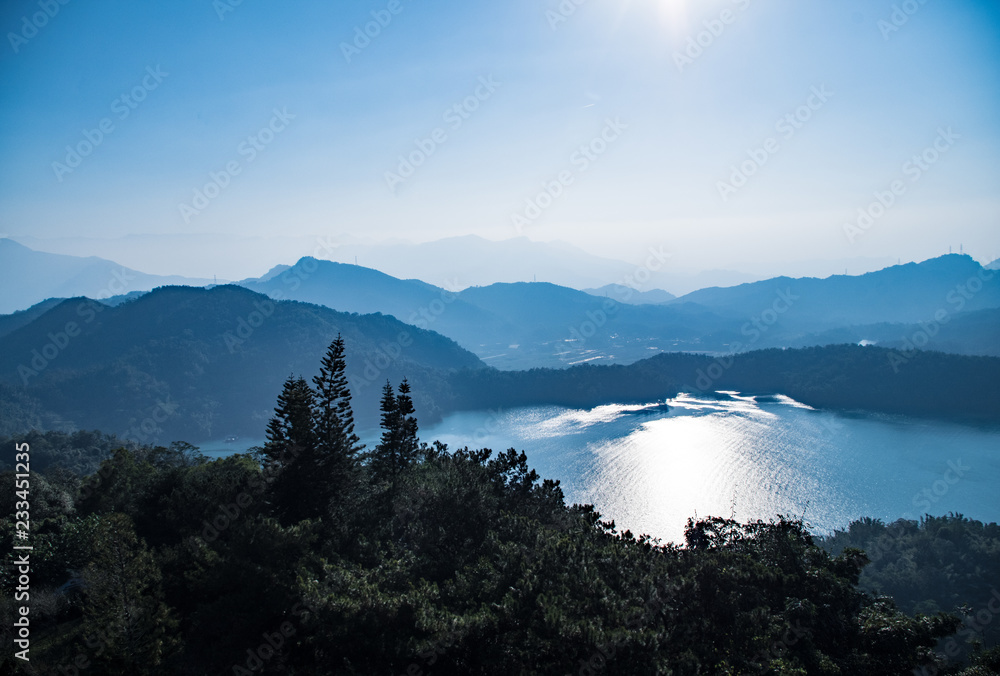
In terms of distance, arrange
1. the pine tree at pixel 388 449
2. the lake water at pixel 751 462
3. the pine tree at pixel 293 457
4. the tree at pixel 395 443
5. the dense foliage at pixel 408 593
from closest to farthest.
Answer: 1. the dense foliage at pixel 408 593
2. the pine tree at pixel 293 457
3. the pine tree at pixel 388 449
4. the tree at pixel 395 443
5. the lake water at pixel 751 462

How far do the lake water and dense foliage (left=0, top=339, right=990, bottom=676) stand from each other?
33.9 metres

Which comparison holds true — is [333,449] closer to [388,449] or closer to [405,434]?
[388,449]

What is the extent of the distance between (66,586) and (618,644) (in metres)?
15.4

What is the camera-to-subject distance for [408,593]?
12094 millimetres

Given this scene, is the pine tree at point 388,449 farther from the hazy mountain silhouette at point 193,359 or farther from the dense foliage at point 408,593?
the hazy mountain silhouette at point 193,359

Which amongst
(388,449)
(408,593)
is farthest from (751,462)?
(408,593)

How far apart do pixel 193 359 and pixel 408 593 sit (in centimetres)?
14228

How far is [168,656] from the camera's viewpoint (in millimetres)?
11359

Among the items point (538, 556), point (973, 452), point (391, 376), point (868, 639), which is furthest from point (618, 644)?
point (391, 376)

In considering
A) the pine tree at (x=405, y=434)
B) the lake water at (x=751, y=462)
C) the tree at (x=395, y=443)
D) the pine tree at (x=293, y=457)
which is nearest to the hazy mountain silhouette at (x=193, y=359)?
the lake water at (x=751, y=462)

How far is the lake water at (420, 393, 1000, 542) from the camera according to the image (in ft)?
181

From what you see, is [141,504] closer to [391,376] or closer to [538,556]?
[538,556]

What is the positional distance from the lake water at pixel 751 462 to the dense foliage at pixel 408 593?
Answer: 111 ft

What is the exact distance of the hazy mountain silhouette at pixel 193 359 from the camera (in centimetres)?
11150
